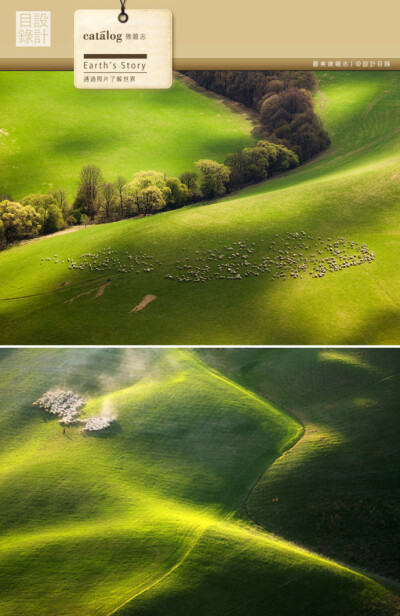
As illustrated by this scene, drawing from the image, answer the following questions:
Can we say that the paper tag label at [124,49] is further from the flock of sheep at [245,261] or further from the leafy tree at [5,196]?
the flock of sheep at [245,261]

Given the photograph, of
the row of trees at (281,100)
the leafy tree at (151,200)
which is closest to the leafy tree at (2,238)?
the leafy tree at (151,200)

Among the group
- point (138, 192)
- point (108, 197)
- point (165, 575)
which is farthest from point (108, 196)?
point (165, 575)

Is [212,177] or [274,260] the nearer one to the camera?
[274,260]

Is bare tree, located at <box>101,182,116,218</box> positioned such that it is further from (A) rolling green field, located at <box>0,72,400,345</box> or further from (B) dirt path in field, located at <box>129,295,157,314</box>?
(B) dirt path in field, located at <box>129,295,157,314</box>

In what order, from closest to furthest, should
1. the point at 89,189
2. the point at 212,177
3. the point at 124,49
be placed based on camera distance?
the point at 124,49, the point at 89,189, the point at 212,177

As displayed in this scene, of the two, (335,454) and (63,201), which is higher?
(63,201)

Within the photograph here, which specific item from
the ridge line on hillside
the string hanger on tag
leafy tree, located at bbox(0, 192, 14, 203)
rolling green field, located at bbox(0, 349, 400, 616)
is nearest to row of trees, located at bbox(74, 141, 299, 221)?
leafy tree, located at bbox(0, 192, 14, 203)

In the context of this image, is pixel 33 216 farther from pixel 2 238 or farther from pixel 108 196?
pixel 108 196
